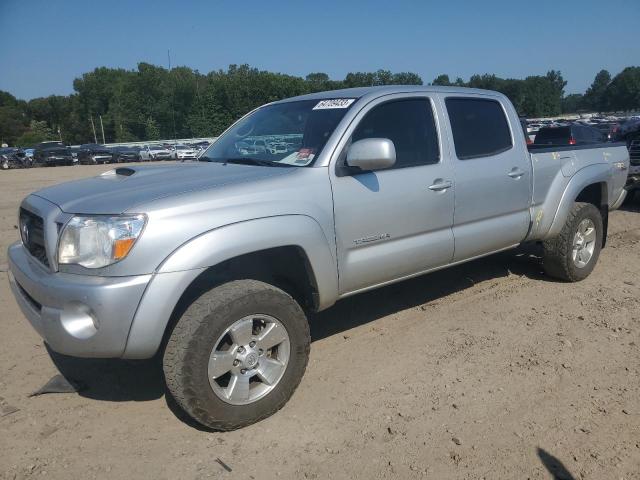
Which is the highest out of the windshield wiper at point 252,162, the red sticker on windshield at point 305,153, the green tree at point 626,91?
the green tree at point 626,91

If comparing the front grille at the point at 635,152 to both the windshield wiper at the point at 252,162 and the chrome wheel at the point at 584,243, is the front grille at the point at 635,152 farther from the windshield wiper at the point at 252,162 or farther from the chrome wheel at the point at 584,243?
the windshield wiper at the point at 252,162

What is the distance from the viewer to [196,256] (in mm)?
2615

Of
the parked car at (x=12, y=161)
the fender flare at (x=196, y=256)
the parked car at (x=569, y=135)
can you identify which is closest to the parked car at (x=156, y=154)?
the parked car at (x=12, y=161)

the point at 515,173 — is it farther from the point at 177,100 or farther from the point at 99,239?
the point at 177,100

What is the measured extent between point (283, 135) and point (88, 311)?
1829mm

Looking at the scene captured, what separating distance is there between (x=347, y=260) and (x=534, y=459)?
1493mm

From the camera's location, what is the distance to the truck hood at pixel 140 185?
105 inches

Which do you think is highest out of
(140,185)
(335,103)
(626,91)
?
(626,91)

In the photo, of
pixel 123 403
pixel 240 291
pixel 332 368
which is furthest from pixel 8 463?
pixel 332 368

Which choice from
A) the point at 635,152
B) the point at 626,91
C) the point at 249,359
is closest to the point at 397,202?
the point at 249,359

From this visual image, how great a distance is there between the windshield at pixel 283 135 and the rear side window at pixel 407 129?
223 millimetres

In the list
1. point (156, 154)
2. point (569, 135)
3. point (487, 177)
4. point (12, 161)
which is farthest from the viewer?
point (156, 154)

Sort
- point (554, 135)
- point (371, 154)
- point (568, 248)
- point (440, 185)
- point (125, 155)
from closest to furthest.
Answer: point (371, 154), point (440, 185), point (568, 248), point (554, 135), point (125, 155)

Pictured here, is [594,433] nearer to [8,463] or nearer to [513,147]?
[513,147]
